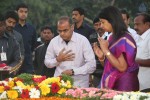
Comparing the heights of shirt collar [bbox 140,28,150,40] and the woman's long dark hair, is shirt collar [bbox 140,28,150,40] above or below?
below

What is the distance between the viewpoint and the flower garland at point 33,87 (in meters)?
8.20

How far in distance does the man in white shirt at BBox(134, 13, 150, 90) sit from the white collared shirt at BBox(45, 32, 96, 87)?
34.4 inches

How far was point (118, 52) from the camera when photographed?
8.22 metres

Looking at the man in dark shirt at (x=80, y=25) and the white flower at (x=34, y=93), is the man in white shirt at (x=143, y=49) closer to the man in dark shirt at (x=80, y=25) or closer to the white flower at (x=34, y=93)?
the white flower at (x=34, y=93)

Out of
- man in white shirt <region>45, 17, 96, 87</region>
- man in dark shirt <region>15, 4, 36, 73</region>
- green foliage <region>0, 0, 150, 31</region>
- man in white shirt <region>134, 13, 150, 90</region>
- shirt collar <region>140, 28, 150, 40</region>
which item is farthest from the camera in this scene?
green foliage <region>0, 0, 150, 31</region>

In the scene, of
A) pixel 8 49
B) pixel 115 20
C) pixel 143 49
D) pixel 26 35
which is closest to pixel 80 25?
pixel 26 35

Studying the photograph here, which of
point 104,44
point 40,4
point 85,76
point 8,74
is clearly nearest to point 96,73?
point 85,76

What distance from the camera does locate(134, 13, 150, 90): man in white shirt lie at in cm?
924

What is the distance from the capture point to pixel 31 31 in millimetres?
12930

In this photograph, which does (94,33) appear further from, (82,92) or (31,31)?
(82,92)

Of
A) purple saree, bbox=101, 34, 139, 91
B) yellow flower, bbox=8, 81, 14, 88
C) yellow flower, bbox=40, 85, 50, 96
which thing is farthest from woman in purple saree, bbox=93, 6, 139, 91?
yellow flower, bbox=8, 81, 14, 88

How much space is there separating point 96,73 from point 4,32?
185 cm

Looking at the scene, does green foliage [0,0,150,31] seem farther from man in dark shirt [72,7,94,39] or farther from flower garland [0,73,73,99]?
flower garland [0,73,73,99]

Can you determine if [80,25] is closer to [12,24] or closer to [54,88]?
[12,24]
